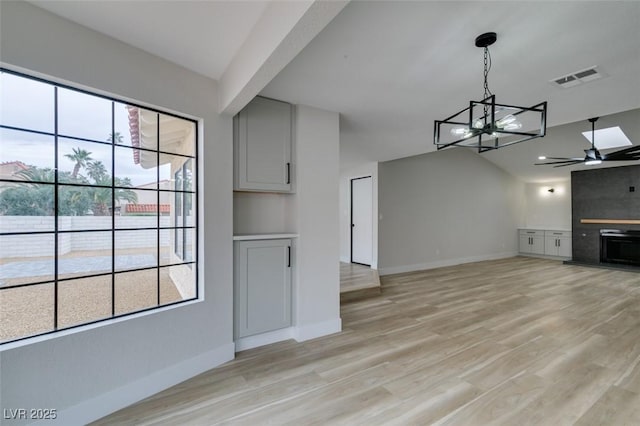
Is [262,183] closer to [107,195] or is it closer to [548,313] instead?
[107,195]

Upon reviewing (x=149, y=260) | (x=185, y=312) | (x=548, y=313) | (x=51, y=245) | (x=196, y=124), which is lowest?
(x=548, y=313)

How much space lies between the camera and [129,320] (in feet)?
7.07

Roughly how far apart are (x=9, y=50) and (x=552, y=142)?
29.9 ft

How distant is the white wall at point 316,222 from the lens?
130 inches

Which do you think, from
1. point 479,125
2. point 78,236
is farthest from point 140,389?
point 479,125

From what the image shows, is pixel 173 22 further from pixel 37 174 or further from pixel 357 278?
pixel 357 278

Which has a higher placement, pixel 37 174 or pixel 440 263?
pixel 37 174

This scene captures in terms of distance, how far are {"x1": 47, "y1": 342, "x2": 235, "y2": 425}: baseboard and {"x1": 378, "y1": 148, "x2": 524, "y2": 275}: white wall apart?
453 centimetres

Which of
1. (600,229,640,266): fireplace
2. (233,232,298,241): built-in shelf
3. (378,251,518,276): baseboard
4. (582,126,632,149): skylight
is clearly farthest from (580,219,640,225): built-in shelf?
(233,232,298,241): built-in shelf

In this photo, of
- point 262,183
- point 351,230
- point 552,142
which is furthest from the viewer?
point 351,230

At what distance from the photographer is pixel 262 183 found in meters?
3.10

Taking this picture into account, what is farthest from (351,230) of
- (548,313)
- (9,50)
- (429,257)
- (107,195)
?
(9,50)

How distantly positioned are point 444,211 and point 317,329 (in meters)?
5.66

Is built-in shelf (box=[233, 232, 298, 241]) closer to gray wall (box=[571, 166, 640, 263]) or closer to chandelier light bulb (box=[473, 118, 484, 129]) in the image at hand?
chandelier light bulb (box=[473, 118, 484, 129])
